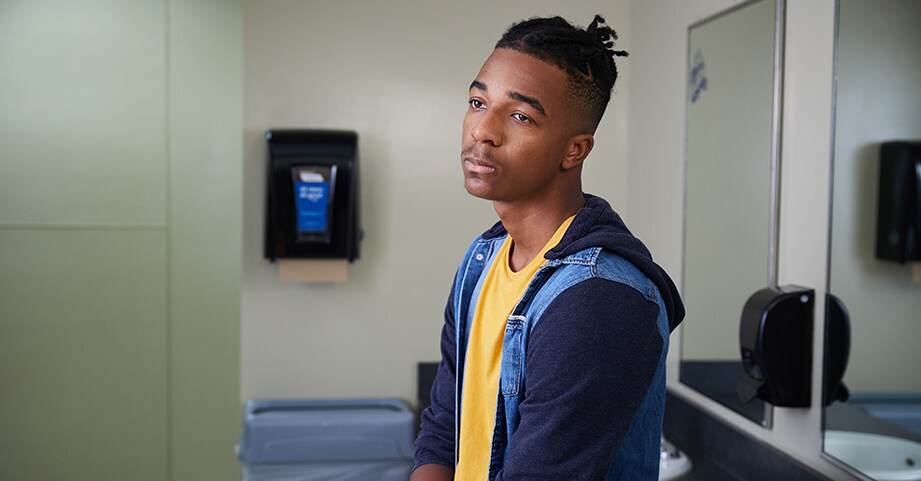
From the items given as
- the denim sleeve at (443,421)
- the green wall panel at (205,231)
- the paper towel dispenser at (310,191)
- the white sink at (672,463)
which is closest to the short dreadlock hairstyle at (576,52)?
the denim sleeve at (443,421)

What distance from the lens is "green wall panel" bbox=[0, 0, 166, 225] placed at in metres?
2.81

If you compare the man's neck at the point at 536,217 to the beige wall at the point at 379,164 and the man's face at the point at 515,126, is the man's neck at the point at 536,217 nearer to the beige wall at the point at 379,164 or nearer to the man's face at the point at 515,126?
the man's face at the point at 515,126

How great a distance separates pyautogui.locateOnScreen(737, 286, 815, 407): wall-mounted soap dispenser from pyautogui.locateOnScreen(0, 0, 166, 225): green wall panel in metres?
1.96

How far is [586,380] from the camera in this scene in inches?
35.9

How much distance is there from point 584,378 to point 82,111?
2.42 m

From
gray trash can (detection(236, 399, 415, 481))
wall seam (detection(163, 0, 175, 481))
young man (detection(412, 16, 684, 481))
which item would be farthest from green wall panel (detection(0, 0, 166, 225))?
young man (detection(412, 16, 684, 481))

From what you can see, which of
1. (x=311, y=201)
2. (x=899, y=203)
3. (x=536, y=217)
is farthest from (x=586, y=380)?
(x=311, y=201)

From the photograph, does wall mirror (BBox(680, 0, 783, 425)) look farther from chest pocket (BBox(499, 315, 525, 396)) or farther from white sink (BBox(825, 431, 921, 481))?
chest pocket (BBox(499, 315, 525, 396))

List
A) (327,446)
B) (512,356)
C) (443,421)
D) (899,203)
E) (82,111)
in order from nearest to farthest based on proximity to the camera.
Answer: (512,356)
(443,421)
(899,203)
(327,446)
(82,111)

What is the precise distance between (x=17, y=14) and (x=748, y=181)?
2284 mm

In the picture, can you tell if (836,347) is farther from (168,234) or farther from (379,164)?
(168,234)

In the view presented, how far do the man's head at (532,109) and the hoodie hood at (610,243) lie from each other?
0.07m

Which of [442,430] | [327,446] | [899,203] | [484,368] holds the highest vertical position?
[899,203]

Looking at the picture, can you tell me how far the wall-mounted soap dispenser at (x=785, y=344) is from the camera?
179 cm
